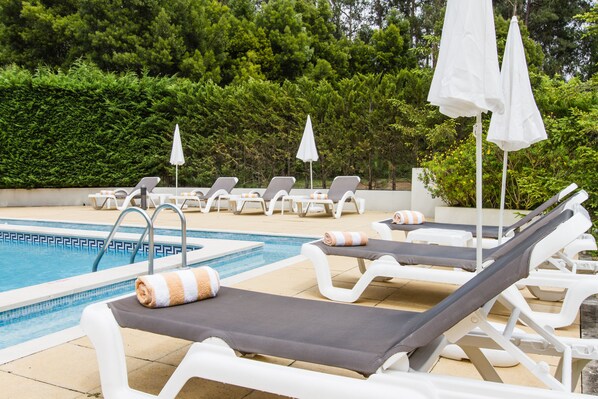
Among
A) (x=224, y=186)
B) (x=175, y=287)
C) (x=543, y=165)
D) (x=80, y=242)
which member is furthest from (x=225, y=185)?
(x=175, y=287)

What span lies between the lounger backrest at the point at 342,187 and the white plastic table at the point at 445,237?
611 centimetres

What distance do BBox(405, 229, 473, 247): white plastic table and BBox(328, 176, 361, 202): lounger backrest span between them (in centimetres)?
611

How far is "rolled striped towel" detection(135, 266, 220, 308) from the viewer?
2.50m

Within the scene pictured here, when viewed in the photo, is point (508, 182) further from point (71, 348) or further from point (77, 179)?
point (77, 179)

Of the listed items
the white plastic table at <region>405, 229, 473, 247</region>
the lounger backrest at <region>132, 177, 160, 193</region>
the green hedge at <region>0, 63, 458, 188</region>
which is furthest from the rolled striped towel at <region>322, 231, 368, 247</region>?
the lounger backrest at <region>132, 177, 160, 193</region>

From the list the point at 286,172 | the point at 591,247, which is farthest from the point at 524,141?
the point at 286,172

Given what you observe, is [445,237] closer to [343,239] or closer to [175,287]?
[343,239]

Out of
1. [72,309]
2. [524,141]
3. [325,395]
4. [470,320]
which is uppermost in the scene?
[524,141]

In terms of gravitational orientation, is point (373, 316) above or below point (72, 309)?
above

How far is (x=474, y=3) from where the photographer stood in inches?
115

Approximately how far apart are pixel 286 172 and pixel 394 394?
1336 centimetres

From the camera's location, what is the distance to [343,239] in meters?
4.32

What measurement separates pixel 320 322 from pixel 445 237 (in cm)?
295

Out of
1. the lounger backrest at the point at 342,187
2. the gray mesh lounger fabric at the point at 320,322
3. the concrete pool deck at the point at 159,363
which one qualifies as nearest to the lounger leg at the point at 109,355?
the gray mesh lounger fabric at the point at 320,322
